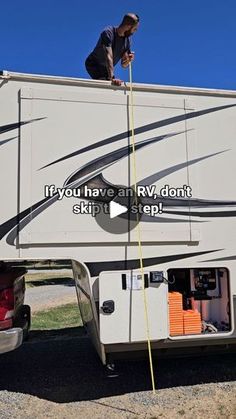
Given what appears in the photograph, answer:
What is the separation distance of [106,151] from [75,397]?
2593mm

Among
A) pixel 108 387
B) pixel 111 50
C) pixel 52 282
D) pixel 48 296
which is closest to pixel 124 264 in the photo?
pixel 108 387

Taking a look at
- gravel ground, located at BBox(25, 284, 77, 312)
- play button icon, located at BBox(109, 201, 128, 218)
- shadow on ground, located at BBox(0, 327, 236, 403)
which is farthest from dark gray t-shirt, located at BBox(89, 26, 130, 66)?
gravel ground, located at BBox(25, 284, 77, 312)

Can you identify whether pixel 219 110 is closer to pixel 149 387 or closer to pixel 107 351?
pixel 107 351

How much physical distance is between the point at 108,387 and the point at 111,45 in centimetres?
380

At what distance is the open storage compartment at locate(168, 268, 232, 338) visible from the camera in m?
4.90

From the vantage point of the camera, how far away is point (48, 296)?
1454cm

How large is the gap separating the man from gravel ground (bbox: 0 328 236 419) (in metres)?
3.40

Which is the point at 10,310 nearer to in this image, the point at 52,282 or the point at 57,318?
the point at 57,318

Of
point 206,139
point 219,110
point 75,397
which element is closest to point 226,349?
point 75,397

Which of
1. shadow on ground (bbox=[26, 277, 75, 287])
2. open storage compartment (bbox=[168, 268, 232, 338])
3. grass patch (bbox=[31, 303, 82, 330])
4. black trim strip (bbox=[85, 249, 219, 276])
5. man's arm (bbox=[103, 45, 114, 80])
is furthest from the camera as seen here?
shadow on ground (bbox=[26, 277, 75, 287])

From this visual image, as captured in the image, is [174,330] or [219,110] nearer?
[174,330]

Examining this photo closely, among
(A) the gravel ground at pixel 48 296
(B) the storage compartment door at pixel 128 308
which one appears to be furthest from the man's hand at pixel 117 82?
(A) the gravel ground at pixel 48 296

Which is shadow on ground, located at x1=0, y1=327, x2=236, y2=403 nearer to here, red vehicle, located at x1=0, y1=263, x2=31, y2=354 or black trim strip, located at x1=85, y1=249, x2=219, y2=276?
red vehicle, located at x1=0, y1=263, x2=31, y2=354

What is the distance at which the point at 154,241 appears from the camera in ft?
15.5
